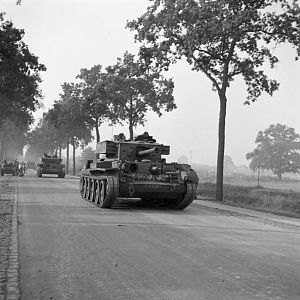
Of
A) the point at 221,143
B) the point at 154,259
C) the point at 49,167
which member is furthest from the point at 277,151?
the point at 154,259

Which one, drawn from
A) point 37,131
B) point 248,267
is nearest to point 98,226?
point 248,267

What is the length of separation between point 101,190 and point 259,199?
32.3 feet

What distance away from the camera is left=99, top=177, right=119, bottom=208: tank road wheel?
13766mm

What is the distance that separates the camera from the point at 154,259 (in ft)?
21.4

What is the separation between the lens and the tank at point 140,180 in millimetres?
14234

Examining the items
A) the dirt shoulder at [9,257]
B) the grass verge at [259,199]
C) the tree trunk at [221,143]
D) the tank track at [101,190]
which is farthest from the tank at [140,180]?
the tree trunk at [221,143]

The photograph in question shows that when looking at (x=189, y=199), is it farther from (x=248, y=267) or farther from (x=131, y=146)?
(x=248, y=267)

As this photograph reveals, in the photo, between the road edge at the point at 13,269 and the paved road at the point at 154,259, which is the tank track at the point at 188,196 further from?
the road edge at the point at 13,269

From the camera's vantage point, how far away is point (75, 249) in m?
7.14

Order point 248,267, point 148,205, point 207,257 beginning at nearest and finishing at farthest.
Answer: point 248,267 → point 207,257 → point 148,205

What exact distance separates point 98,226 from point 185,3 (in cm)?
1277

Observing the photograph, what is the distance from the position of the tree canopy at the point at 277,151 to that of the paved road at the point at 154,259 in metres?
74.6

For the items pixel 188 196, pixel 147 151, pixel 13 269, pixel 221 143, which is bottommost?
pixel 13 269

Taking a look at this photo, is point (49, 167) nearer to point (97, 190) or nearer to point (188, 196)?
point (97, 190)
